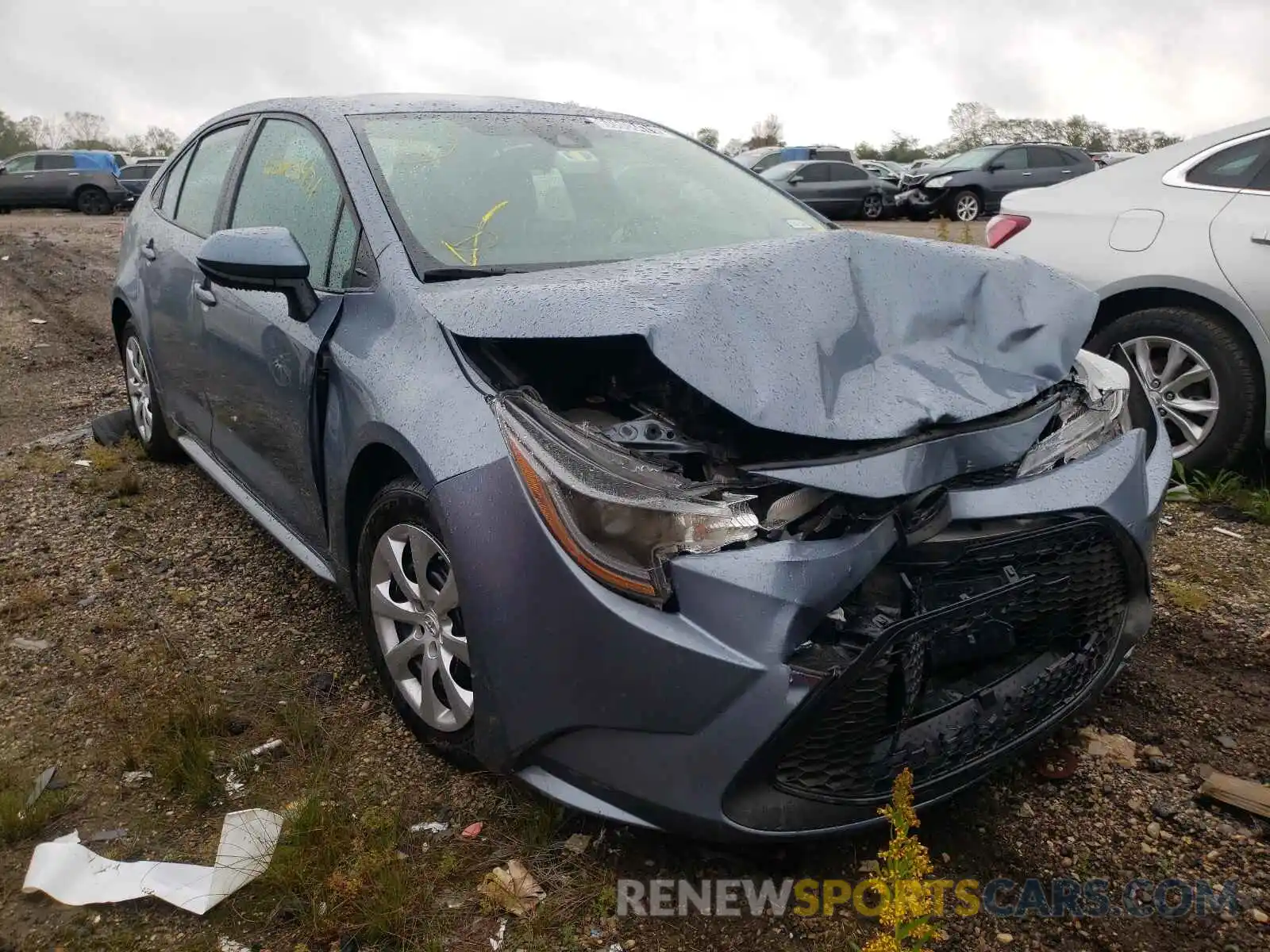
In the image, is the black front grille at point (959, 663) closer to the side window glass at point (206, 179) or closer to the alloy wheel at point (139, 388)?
the side window glass at point (206, 179)

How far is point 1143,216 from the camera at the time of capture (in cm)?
408

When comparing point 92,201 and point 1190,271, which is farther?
point 92,201

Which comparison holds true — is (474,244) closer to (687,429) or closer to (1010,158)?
(687,429)

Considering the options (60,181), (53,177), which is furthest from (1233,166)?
(53,177)

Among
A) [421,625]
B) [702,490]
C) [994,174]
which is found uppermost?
[994,174]

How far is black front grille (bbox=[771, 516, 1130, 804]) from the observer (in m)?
1.75

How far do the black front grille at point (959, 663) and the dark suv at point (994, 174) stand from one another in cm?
1740

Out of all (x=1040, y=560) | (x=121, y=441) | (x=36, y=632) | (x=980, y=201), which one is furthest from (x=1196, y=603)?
(x=980, y=201)

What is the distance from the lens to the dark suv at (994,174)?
709 inches

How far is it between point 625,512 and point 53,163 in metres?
26.6

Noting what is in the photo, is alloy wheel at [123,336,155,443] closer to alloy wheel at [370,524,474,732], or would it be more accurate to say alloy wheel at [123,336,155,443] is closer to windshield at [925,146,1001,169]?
alloy wheel at [370,524,474,732]

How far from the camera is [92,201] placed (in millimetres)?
23516

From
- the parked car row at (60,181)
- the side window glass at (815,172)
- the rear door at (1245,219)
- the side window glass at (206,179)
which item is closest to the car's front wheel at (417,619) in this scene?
the side window glass at (206,179)

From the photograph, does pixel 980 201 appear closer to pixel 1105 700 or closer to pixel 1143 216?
pixel 1143 216
